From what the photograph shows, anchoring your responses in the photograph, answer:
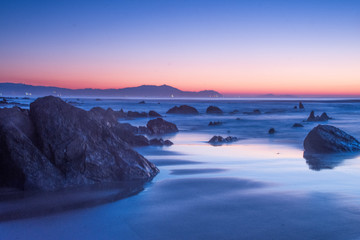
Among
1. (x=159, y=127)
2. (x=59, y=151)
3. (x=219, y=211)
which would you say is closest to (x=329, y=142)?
(x=219, y=211)

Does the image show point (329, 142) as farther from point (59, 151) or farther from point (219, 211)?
point (59, 151)

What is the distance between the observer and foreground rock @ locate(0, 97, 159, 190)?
4.60 meters

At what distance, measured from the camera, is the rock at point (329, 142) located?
8945mm

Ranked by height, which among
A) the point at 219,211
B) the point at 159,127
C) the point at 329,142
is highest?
the point at 329,142

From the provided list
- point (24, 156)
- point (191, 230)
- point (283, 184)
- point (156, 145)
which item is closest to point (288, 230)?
point (191, 230)

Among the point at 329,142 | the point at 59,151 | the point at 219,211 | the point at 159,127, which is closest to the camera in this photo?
the point at 219,211

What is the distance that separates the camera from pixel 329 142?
9.02 meters

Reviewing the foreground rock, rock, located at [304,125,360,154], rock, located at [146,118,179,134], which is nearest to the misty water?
the foreground rock

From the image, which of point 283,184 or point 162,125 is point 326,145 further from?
point 162,125

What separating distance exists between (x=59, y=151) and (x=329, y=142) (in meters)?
7.22

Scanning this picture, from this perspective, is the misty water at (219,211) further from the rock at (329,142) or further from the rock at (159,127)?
the rock at (159,127)

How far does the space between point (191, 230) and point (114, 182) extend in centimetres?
217

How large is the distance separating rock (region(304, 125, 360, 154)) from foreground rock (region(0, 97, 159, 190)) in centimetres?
548

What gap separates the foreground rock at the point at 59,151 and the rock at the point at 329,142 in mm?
5479
